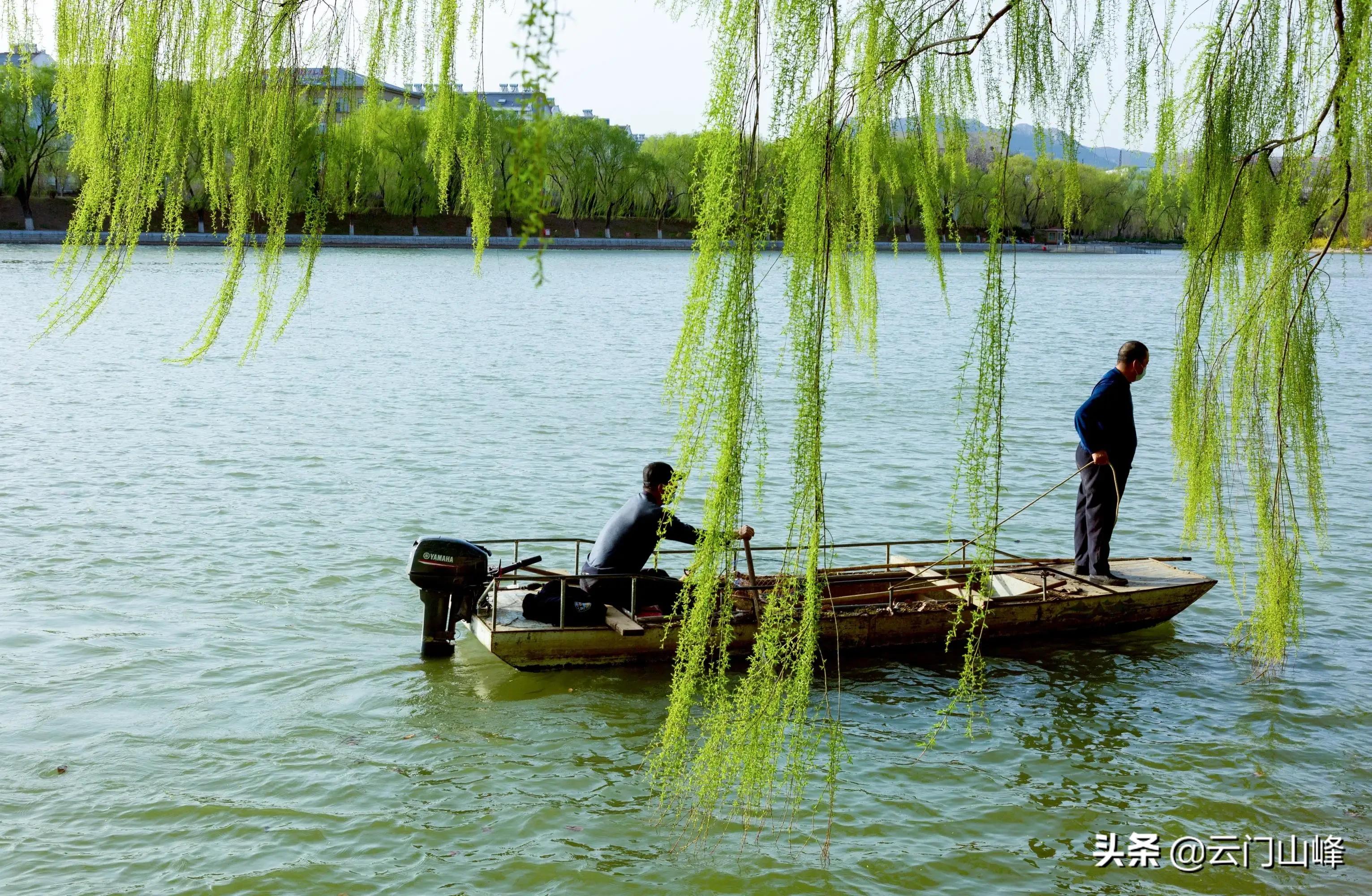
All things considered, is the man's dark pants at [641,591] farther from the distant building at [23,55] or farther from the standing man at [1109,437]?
the distant building at [23,55]

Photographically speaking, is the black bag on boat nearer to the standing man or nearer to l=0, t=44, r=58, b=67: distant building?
the standing man

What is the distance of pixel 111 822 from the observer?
7699 mm

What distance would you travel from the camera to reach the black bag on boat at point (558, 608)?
10.1 m

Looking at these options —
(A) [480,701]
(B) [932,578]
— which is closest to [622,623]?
(A) [480,701]

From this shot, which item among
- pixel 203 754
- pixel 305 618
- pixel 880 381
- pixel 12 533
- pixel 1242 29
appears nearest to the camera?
pixel 1242 29

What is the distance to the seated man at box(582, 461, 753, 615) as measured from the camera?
31.9 feet

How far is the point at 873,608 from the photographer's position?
1071 cm

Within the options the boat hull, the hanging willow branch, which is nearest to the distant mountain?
the hanging willow branch

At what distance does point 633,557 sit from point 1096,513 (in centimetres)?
417

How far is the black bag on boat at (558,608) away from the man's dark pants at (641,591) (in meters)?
0.09

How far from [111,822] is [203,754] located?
3.37ft

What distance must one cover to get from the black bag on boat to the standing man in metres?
4.33

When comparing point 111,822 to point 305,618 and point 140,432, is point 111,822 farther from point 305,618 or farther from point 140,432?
point 140,432

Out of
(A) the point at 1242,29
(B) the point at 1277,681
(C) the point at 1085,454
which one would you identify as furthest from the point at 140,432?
(A) the point at 1242,29
